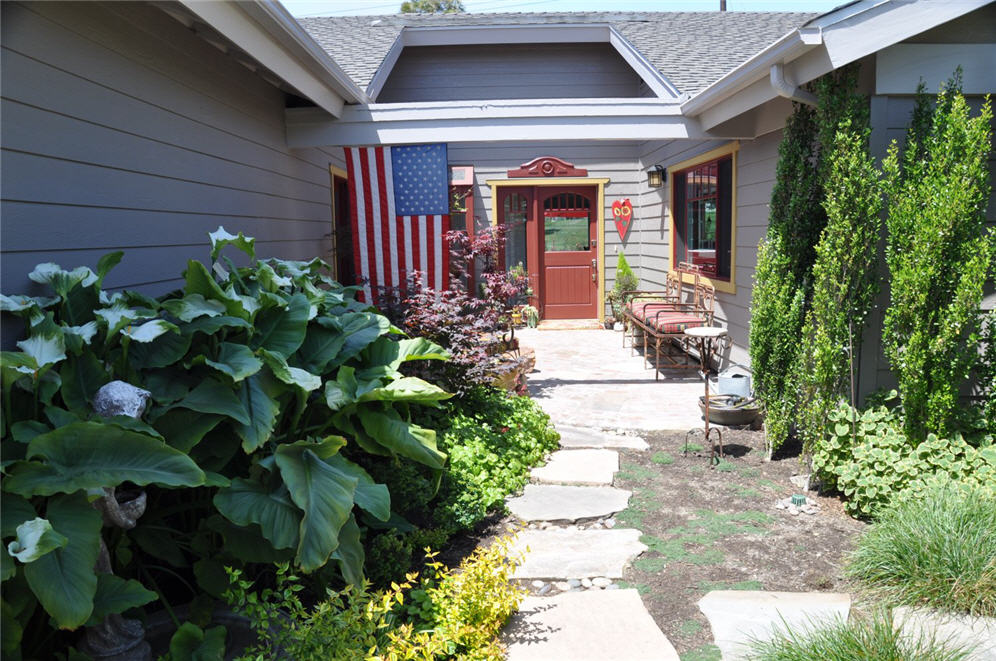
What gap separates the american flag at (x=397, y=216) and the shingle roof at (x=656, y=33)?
1.80 metres

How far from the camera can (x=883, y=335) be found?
450 cm

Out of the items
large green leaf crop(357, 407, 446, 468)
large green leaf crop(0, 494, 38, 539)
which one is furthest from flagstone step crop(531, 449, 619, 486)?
large green leaf crop(0, 494, 38, 539)

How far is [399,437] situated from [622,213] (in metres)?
9.02

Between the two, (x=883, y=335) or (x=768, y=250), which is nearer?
(x=883, y=335)

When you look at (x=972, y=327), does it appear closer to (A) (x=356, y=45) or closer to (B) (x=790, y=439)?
(B) (x=790, y=439)

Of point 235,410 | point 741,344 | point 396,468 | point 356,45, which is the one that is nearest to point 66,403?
point 235,410

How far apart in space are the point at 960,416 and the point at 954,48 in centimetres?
219

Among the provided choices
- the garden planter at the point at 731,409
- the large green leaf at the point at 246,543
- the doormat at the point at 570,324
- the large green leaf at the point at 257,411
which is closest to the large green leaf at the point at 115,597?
the large green leaf at the point at 246,543

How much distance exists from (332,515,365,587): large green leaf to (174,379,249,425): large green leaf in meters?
0.55

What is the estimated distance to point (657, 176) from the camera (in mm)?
10508

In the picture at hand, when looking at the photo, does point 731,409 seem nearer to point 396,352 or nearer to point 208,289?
point 396,352

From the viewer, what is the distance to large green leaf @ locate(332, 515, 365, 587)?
2760mm

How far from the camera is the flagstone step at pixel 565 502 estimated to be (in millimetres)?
4508

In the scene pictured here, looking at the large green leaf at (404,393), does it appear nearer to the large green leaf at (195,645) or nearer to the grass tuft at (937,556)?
the large green leaf at (195,645)
